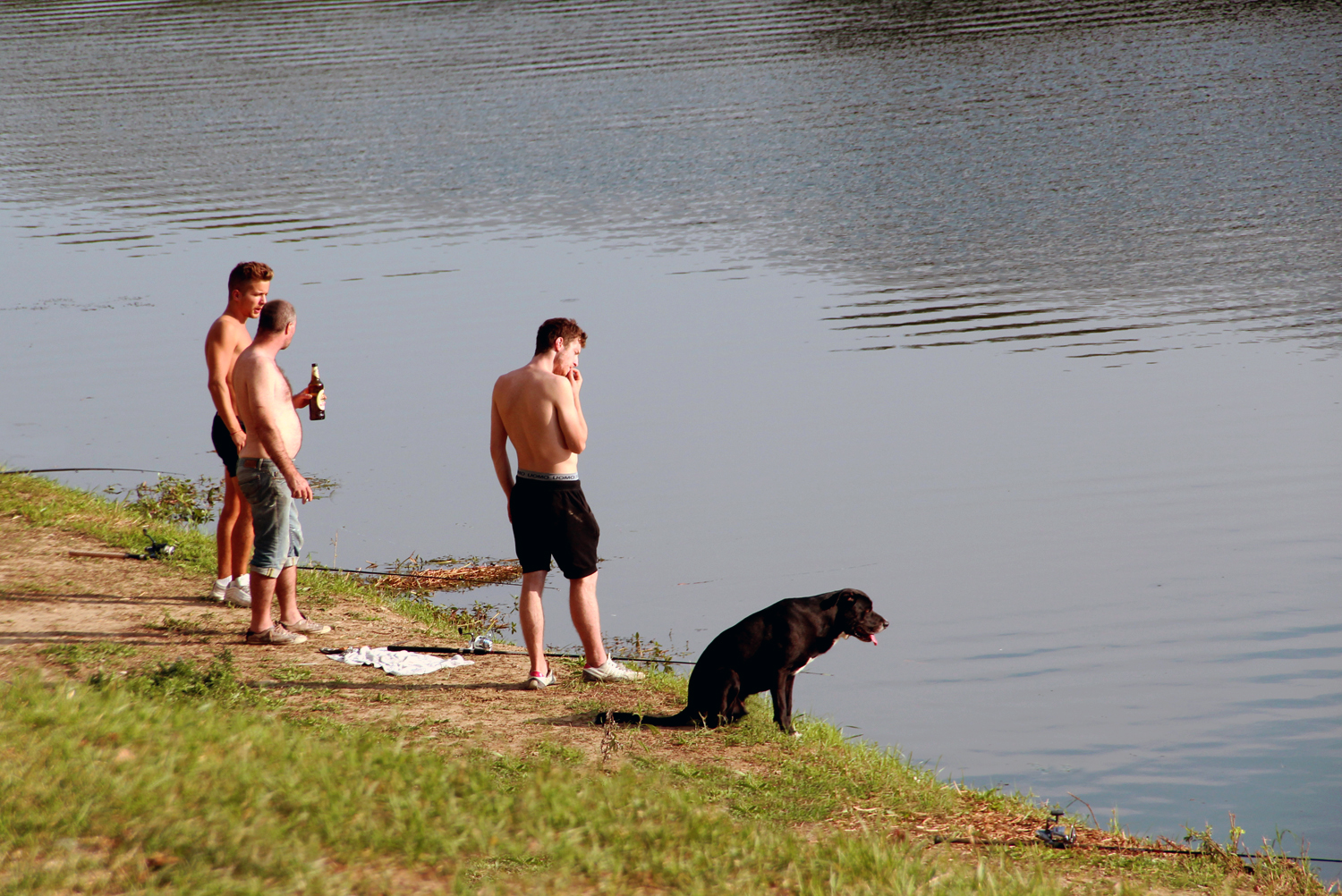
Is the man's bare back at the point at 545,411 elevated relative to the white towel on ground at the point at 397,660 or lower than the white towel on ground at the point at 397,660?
elevated

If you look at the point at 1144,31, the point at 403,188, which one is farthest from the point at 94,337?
the point at 1144,31

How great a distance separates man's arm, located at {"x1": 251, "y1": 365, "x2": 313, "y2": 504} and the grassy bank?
107 cm

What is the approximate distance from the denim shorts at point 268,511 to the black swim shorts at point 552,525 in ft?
4.42

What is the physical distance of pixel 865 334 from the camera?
17219 mm

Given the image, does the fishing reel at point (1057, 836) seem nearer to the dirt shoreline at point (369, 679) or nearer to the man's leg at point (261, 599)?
the dirt shoreline at point (369, 679)

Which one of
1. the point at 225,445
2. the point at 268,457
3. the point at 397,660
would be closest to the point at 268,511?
the point at 268,457

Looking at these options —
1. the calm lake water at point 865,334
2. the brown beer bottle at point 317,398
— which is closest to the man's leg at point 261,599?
the brown beer bottle at point 317,398

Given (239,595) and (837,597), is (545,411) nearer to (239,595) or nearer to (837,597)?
(837,597)

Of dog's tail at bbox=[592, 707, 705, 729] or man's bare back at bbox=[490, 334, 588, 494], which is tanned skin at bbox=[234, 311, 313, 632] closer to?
man's bare back at bbox=[490, 334, 588, 494]

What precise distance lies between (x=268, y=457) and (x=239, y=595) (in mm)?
1586

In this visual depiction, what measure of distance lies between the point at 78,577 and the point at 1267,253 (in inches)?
661

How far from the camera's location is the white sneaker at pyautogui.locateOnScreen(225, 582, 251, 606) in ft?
26.9

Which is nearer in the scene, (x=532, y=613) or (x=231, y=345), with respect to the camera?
(x=532, y=613)

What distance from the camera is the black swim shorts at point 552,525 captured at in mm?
6785
